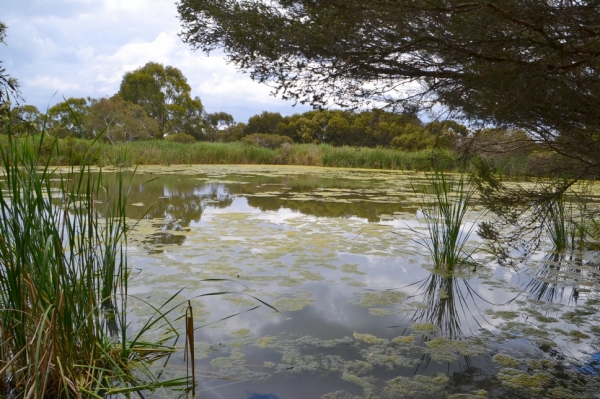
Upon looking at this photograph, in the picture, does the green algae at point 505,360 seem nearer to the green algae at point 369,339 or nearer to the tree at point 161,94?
the green algae at point 369,339

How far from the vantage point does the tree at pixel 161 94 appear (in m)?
26.4

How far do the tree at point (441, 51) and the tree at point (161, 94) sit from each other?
25.9 meters

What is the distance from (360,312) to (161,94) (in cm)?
2683

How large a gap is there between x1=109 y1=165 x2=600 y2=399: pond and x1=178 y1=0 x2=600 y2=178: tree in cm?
94

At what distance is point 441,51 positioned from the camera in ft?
6.74

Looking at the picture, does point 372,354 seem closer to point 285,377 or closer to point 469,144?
point 285,377

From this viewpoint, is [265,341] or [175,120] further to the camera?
[175,120]

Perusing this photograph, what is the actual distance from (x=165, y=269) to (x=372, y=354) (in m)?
1.65

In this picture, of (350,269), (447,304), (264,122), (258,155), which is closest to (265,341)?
(447,304)

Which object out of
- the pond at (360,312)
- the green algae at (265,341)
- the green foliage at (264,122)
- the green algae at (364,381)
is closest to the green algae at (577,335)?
the pond at (360,312)

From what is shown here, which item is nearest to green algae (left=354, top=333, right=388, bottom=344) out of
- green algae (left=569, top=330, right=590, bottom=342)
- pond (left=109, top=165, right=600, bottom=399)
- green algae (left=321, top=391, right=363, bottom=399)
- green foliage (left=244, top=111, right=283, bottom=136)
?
pond (left=109, top=165, right=600, bottom=399)

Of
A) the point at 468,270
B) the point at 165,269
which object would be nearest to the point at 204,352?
the point at 165,269

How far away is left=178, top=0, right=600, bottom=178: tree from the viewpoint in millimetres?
1809

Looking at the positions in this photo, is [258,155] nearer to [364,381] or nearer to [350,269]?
[350,269]
